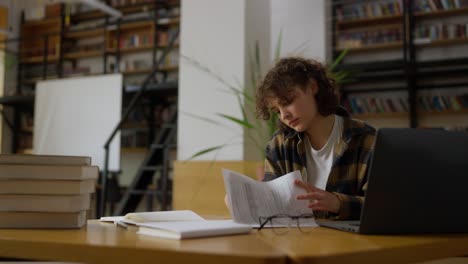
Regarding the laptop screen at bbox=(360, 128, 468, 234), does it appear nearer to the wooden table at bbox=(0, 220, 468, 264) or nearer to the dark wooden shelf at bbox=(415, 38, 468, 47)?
the wooden table at bbox=(0, 220, 468, 264)

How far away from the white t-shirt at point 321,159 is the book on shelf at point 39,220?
82 centimetres

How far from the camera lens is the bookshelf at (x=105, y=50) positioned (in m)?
6.96

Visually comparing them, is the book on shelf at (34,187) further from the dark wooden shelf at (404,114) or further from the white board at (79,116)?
the dark wooden shelf at (404,114)

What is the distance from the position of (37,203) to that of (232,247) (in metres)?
0.50

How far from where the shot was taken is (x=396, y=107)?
5.67 metres

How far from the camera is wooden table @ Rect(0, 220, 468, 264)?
673 millimetres

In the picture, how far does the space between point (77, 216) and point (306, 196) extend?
1.69ft

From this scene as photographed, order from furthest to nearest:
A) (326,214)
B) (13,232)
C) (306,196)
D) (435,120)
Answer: (435,120) → (326,214) → (306,196) → (13,232)

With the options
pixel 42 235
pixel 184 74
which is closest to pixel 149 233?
pixel 42 235

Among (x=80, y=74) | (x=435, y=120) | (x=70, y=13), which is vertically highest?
(x=70, y=13)

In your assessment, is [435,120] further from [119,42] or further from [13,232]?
[13,232]

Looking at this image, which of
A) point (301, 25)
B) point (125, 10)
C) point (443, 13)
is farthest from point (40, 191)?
point (125, 10)

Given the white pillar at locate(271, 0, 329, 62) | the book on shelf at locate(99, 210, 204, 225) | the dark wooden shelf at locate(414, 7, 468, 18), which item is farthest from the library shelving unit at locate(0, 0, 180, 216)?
the book on shelf at locate(99, 210, 204, 225)

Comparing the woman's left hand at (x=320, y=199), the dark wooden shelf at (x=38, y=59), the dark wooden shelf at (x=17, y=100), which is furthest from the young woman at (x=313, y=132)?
the dark wooden shelf at (x=38, y=59)
